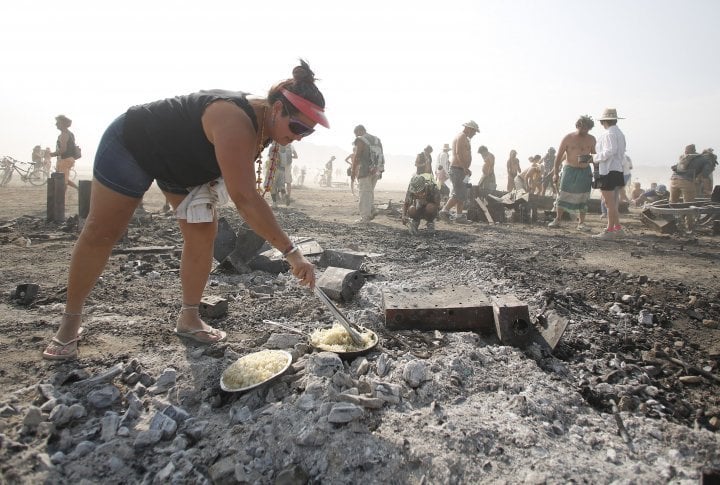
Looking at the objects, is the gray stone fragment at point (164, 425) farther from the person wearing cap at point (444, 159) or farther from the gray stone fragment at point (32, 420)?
the person wearing cap at point (444, 159)

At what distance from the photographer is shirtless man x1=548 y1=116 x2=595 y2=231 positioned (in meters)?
8.66

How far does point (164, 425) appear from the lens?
2.15 metres

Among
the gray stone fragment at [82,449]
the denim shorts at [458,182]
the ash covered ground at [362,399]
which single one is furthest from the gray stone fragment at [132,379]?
the denim shorts at [458,182]

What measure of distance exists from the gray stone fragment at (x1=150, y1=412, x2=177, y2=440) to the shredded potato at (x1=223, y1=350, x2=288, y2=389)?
0.35 metres

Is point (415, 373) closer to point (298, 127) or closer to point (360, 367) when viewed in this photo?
point (360, 367)


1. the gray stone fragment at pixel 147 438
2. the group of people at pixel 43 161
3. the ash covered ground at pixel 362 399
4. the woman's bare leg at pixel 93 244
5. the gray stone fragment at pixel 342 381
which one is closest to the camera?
the ash covered ground at pixel 362 399

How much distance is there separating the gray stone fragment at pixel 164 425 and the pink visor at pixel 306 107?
5.79 ft

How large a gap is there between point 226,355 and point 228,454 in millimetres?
949

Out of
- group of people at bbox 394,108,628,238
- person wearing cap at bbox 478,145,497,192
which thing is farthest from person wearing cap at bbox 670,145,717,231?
person wearing cap at bbox 478,145,497,192

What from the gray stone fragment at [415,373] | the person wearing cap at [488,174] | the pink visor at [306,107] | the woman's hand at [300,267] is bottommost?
the gray stone fragment at [415,373]

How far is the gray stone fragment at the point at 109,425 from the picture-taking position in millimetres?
2088

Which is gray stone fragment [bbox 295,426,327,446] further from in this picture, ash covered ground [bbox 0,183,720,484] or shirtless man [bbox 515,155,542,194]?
shirtless man [bbox 515,155,542,194]

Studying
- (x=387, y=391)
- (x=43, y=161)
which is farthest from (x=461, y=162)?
(x=43, y=161)

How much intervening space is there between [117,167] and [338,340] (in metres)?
1.74
